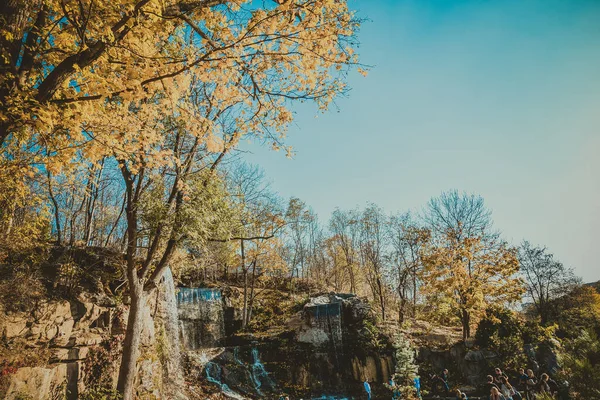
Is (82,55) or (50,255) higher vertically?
(82,55)

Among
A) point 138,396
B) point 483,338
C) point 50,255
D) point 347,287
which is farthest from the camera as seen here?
point 347,287

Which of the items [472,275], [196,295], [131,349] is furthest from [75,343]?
[472,275]

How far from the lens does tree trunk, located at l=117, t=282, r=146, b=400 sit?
7.05 m

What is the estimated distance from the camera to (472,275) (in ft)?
48.0

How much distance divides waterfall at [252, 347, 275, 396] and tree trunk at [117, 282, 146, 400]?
7485 millimetres

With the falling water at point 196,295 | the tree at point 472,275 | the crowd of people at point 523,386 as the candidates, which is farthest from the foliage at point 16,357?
the tree at point 472,275

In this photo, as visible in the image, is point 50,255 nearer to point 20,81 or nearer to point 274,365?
point 20,81

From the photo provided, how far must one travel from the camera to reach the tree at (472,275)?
46.0 ft

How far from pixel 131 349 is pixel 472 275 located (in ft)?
49.7

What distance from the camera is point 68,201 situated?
624 inches

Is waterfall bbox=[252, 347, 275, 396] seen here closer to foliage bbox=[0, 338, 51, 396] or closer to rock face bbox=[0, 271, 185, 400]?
rock face bbox=[0, 271, 185, 400]

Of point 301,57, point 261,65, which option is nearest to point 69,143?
point 261,65

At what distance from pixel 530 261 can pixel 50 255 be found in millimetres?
35388

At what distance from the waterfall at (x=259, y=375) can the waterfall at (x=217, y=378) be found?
48.0 inches
